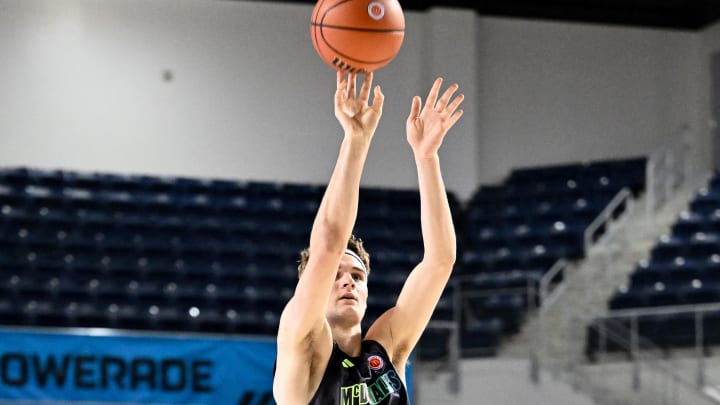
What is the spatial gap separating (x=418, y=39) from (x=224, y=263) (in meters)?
5.45

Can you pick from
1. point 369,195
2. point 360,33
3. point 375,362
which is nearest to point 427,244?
point 375,362

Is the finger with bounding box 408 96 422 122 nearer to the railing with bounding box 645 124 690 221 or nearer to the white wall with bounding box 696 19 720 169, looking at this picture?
the railing with bounding box 645 124 690 221

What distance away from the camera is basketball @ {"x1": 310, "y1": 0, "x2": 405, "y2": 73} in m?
3.95

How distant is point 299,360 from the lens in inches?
Answer: 137

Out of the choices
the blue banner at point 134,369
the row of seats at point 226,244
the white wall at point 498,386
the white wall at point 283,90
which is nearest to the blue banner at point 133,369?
the blue banner at point 134,369

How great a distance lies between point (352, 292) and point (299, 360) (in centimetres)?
36

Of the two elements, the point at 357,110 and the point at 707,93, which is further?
the point at 707,93

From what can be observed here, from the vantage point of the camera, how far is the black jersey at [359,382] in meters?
3.50

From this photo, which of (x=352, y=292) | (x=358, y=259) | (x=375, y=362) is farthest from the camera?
(x=358, y=259)

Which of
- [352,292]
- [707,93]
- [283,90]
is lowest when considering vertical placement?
[352,292]

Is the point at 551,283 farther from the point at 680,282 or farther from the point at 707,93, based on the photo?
the point at 707,93

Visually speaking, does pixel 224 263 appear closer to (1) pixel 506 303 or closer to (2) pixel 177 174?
(2) pixel 177 174

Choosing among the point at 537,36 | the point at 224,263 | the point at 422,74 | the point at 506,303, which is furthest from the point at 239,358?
the point at 537,36

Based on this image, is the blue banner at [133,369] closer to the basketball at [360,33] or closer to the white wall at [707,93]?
the basketball at [360,33]
